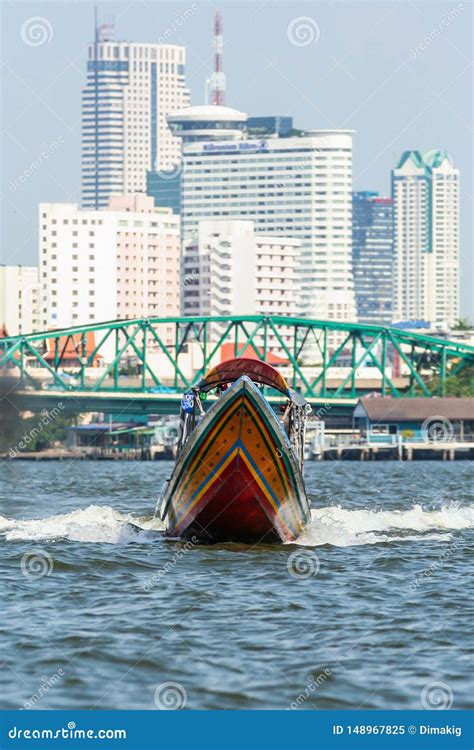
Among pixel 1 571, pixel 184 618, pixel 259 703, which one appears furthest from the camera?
pixel 1 571

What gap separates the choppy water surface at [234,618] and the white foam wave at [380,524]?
11 cm

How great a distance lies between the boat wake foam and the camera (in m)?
35.0

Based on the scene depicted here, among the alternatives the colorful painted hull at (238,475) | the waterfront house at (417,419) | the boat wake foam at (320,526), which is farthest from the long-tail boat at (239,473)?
the waterfront house at (417,419)

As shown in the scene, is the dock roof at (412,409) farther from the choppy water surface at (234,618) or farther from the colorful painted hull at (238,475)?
the colorful painted hull at (238,475)

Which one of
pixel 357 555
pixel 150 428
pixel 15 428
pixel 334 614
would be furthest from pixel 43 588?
pixel 150 428

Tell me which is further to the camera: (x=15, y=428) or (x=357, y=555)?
(x=15, y=428)

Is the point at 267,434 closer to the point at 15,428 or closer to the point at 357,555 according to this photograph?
the point at 357,555

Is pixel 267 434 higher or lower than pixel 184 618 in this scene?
higher

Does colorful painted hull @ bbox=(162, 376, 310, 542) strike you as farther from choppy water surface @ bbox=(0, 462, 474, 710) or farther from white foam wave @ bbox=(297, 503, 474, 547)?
white foam wave @ bbox=(297, 503, 474, 547)

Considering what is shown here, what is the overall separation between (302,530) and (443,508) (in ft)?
43.9

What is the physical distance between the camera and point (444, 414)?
136125 millimetres

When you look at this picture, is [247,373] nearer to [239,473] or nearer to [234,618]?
[239,473]

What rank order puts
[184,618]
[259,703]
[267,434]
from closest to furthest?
1. [259,703]
2. [184,618]
3. [267,434]

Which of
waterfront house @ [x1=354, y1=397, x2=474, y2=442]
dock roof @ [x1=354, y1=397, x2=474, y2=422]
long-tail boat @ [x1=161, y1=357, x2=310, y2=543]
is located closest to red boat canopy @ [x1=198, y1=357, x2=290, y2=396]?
long-tail boat @ [x1=161, y1=357, x2=310, y2=543]
